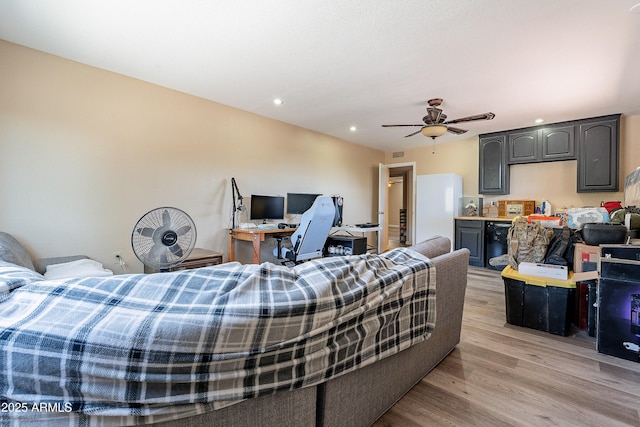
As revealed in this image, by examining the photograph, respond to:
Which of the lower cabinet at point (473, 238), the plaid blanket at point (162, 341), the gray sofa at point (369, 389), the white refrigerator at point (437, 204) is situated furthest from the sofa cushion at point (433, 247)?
the white refrigerator at point (437, 204)

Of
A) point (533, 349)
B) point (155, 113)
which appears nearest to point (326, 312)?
point (533, 349)

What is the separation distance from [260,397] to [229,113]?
152 inches

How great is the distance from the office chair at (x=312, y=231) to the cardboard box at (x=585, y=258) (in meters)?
2.31

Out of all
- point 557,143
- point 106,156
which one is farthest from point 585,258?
point 106,156

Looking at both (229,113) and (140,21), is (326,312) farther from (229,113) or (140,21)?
(229,113)

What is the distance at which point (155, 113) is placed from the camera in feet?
10.7

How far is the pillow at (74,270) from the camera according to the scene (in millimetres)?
2334

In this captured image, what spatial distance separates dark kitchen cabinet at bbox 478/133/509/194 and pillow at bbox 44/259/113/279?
5.85m

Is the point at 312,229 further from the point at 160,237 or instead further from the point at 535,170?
the point at 535,170

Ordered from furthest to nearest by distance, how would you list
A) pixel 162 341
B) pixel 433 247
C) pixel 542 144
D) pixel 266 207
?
pixel 542 144 < pixel 266 207 < pixel 433 247 < pixel 162 341

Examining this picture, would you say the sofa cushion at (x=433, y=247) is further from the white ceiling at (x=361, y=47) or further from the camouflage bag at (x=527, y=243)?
the white ceiling at (x=361, y=47)

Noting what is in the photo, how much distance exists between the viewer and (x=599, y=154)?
160 inches

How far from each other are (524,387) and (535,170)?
14.8 ft

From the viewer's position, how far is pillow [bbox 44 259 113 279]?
7.66 feet
